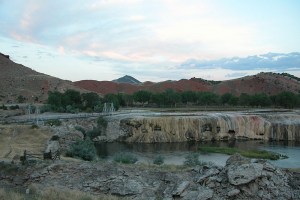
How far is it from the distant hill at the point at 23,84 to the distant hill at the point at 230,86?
1867 inches

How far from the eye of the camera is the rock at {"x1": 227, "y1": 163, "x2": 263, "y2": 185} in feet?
74.1

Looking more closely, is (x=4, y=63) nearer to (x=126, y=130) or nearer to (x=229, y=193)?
(x=126, y=130)

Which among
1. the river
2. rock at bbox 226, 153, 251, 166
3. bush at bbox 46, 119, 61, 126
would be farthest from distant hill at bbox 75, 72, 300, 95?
rock at bbox 226, 153, 251, 166

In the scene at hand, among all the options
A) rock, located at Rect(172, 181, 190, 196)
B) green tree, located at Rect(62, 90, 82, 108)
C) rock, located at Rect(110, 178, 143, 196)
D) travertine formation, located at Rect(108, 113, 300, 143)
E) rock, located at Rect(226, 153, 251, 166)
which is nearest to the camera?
rock, located at Rect(172, 181, 190, 196)

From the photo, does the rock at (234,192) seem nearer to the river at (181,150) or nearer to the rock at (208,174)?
the rock at (208,174)

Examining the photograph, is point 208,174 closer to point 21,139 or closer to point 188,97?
point 21,139

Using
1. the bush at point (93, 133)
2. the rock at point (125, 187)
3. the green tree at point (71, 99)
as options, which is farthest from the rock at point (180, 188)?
the green tree at point (71, 99)

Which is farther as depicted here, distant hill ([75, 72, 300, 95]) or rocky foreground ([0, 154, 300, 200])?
distant hill ([75, 72, 300, 95])

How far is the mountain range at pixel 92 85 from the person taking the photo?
114 m

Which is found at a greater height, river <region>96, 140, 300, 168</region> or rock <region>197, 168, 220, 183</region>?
rock <region>197, 168, 220, 183</region>

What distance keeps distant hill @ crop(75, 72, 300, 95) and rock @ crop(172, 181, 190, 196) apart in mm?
135629

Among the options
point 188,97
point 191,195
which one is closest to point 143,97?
point 188,97

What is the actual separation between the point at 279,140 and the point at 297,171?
163 ft

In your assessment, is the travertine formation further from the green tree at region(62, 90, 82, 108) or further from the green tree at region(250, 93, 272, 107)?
the green tree at region(250, 93, 272, 107)
